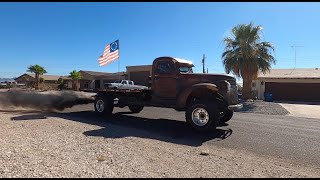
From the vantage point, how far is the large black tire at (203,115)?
10266 mm

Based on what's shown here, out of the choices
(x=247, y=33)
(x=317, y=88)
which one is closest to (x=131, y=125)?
(x=247, y=33)

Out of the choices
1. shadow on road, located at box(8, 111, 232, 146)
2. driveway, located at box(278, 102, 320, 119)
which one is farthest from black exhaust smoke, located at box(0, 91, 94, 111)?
driveway, located at box(278, 102, 320, 119)

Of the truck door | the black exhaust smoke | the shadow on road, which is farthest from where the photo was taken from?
the black exhaust smoke

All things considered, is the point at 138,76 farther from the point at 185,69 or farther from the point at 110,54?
the point at 185,69

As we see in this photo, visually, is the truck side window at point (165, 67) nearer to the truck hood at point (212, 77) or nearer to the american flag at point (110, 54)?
the truck hood at point (212, 77)

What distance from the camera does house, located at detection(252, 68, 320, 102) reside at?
32.7 m

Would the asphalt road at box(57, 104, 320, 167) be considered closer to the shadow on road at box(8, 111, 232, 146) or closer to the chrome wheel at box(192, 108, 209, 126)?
the shadow on road at box(8, 111, 232, 146)

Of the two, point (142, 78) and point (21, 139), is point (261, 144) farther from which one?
point (142, 78)

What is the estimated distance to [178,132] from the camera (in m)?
10.3

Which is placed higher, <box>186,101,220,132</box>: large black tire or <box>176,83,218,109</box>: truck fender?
<box>176,83,218,109</box>: truck fender

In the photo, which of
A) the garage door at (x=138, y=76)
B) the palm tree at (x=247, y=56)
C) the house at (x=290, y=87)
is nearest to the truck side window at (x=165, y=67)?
the palm tree at (x=247, y=56)

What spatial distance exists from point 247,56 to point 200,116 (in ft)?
60.0

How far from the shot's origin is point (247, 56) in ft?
89.5

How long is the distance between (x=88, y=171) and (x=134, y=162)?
3.34 feet
